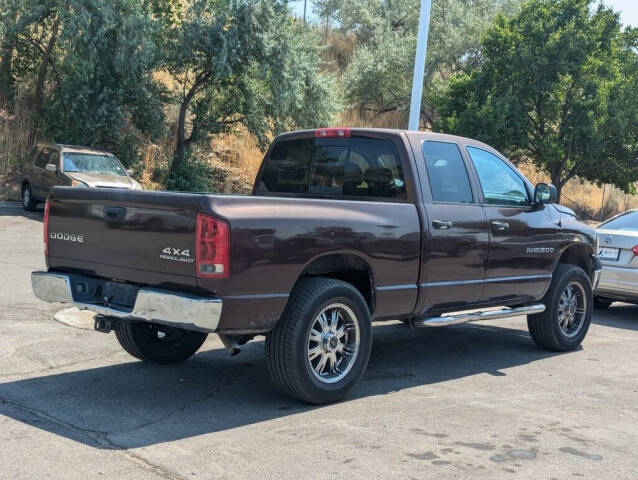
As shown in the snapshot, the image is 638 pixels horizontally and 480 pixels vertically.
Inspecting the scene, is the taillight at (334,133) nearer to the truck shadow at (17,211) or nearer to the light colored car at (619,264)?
the light colored car at (619,264)

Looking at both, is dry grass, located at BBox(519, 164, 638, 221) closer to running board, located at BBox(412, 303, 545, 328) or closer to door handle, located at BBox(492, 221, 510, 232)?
running board, located at BBox(412, 303, 545, 328)

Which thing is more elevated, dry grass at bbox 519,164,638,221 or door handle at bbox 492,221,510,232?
dry grass at bbox 519,164,638,221

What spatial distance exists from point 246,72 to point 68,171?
7.67 meters

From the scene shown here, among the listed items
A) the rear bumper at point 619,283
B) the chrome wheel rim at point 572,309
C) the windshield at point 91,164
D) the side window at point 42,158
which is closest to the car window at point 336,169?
the chrome wheel rim at point 572,309

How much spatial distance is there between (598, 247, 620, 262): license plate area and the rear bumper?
0.43 feet

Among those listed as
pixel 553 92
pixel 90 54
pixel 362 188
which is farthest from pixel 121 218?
pixel 553 92

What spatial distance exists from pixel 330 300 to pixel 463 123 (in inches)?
792

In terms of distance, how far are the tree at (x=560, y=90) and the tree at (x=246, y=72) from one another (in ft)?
16.1

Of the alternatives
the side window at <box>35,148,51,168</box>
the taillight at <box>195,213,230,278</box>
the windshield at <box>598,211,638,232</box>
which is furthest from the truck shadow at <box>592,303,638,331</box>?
the side window at <box>35,148,51,168</box>

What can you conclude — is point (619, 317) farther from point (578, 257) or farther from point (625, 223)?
point (578, 257)

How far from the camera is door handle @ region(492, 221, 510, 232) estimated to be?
7137 mm

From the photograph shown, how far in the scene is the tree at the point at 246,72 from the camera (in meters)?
22.8

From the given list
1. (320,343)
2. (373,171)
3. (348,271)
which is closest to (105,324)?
(320,343)

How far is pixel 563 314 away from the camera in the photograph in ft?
26.9
